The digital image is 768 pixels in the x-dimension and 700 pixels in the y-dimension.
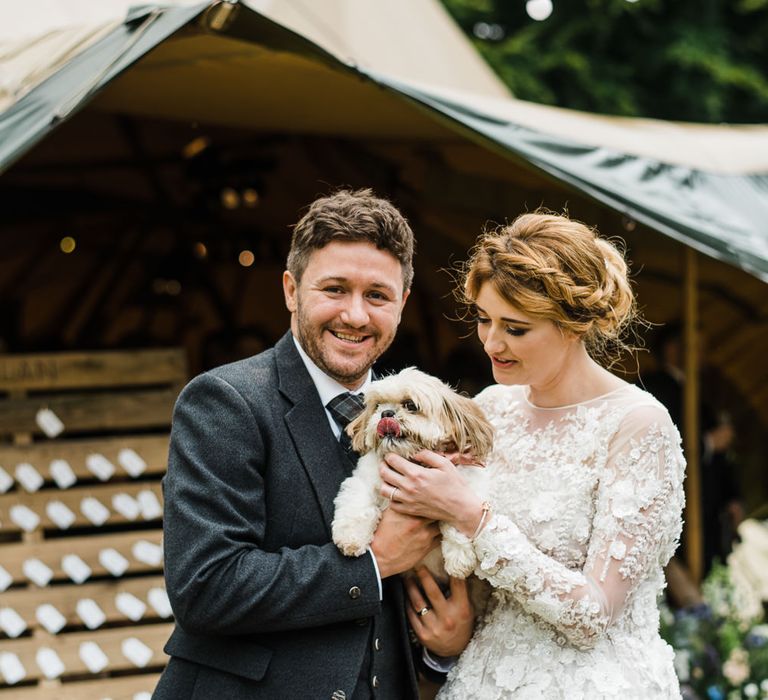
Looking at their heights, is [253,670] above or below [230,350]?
above

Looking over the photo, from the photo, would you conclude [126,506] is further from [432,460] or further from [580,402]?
[580,402]

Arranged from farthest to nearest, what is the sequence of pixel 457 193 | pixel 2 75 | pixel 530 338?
pixel 457 193
pixel 2 75
pixel 530 338

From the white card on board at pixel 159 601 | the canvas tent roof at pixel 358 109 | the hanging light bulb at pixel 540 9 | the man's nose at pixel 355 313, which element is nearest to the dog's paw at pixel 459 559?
the man's nose at pixel 355 313

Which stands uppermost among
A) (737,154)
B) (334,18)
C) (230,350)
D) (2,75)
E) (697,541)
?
(2,75)

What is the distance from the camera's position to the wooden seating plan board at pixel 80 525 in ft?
14.5

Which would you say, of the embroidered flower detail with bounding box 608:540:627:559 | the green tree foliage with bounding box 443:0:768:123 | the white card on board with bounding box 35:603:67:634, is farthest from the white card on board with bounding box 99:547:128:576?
the green tree foliage with bounding box 443:0:768:123

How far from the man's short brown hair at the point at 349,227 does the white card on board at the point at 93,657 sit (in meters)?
2.49

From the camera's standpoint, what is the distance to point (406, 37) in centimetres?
743

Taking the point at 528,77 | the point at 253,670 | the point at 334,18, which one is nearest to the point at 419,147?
the point at 334,18

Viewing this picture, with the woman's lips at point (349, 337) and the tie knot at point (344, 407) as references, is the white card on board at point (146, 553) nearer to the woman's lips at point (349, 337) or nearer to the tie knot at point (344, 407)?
the tie knot at point (344, 407)

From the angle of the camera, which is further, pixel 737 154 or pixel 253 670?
pixel 737 154

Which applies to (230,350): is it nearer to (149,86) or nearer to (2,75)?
(149,86)

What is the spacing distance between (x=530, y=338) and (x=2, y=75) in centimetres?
270

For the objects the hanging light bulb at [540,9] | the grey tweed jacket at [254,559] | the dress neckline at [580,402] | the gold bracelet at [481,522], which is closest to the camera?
the grey tweed jacket at [254,559]
